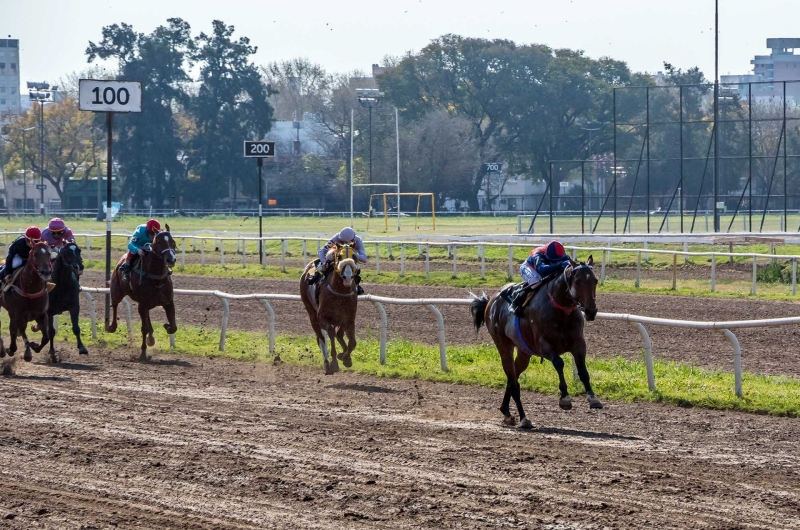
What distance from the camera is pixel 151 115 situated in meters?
61.7

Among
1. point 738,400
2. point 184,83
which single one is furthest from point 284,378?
point 184,83

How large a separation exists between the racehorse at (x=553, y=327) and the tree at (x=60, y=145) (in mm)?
62180

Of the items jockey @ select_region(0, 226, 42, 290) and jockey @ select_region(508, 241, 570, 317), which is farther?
jockey @ select_region(0, 226, 42, 290)

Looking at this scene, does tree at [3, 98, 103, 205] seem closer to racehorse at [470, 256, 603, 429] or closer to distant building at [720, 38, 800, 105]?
racehorse at [470, 256, 603, 429]

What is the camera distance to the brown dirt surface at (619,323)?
12328mm

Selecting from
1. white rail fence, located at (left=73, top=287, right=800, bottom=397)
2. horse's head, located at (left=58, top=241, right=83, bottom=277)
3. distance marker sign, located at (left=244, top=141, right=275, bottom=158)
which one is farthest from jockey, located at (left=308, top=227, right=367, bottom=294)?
distance marker sign, located at (left=244, top=141, right=275, bottom=158)

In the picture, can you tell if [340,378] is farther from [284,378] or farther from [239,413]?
[239,413]

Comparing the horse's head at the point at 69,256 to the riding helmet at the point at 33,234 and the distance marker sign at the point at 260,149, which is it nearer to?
the riding helmet at the point at 33,234

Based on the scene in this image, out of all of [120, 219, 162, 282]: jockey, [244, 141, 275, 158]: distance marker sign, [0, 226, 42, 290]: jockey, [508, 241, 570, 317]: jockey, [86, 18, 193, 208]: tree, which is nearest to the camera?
[508, 241, 570, 317]: jockey

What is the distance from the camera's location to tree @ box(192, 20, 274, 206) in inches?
2437

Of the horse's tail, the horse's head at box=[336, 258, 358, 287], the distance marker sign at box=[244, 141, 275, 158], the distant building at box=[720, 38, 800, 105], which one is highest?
the distant building at box=[720, 38, 800, 105]

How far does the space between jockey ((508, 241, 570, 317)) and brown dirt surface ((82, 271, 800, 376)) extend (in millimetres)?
3551

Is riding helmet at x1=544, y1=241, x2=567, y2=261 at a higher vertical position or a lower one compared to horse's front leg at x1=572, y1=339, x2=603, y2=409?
higher

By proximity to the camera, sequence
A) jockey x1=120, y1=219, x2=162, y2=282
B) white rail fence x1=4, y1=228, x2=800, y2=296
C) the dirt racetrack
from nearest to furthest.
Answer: the dirt racetrack
jockey x1=120, y1=219, x2=162, y2=282
white rail fence x1=4, y1=228, x2=800, y2=296
